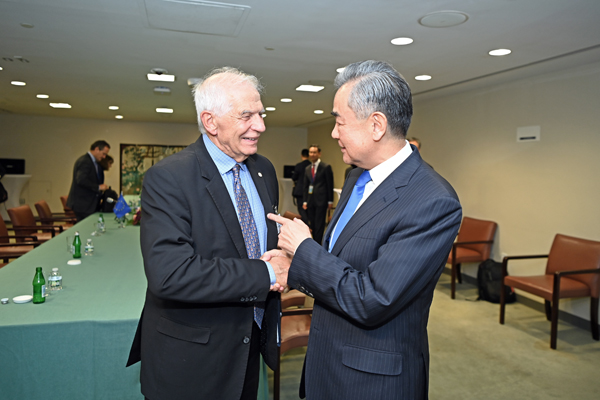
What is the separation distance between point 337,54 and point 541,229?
133 inches

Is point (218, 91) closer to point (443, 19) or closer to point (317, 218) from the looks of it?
point (443, 19)

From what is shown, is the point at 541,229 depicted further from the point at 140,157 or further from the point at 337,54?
the point at 140,157

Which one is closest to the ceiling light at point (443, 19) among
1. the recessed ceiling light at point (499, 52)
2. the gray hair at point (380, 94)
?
the recessed ceiling light at point (499, 52)

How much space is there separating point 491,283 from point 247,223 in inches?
194

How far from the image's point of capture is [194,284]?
1328mm

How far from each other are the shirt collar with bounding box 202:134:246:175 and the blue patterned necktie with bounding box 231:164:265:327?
0.03 m

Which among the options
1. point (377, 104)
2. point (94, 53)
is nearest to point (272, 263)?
point (377, 104)

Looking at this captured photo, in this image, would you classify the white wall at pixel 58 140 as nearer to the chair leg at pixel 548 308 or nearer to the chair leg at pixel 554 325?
the chair leg at pixel 548 308

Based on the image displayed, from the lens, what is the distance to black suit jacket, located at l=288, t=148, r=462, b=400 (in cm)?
127

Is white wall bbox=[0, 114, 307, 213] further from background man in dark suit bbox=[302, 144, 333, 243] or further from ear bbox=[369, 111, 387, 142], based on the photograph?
ear bbox=[369, 111, 387, 142]

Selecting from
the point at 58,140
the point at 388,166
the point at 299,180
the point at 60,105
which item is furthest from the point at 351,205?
the point at 58,140

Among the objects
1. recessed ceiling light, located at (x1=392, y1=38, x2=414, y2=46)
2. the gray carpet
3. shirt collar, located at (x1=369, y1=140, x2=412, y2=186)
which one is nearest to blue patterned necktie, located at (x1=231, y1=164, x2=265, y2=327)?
shirt collar, located at (x1=369, y1=140, x2=412, y2=186)

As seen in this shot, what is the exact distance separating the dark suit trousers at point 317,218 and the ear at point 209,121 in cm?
655

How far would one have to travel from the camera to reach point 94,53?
4.93m
